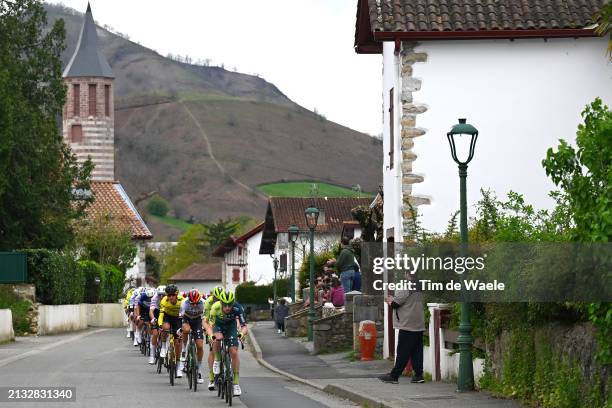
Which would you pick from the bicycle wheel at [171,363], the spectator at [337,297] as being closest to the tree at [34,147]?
the spectator at [337,297]

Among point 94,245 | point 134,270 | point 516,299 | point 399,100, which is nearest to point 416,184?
point 399,100

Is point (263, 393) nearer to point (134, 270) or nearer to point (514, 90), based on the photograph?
point (514, 90)

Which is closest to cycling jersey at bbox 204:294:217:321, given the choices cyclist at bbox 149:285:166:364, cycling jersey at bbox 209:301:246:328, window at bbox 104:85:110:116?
cycling jersey at bbox 209:301:246:328

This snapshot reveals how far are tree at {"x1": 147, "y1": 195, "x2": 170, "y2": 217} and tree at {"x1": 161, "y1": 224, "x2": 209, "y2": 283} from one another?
21811 millimetres

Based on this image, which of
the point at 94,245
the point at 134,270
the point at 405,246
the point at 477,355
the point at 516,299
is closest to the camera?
the point at 516,299

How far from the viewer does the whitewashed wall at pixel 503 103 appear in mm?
26359

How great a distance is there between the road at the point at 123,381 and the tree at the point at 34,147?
57.5 ft

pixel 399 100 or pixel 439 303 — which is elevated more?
pixel 399 100

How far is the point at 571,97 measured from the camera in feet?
87.0

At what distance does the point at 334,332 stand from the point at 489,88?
8616 millimetres

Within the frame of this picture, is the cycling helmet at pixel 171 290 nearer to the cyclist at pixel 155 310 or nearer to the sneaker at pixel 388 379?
the cyclist at pixel 155 310

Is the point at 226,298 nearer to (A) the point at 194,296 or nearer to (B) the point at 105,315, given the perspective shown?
(A) the point at 194,296

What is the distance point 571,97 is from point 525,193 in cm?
206

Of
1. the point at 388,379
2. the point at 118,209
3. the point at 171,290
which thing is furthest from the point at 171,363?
the point at 118,209
